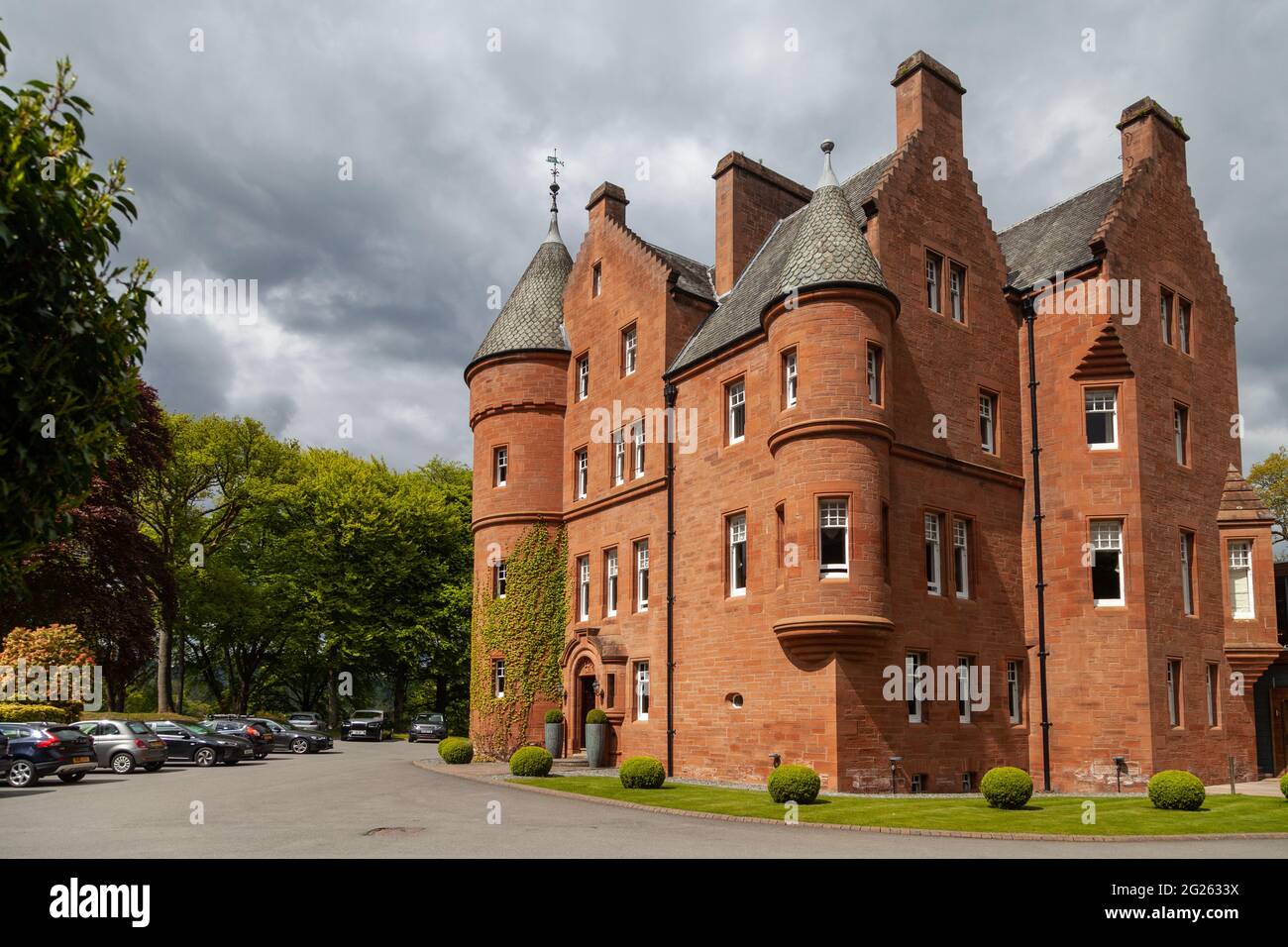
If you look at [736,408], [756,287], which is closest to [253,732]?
[736,408]

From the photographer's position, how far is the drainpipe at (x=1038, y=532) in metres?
27.7

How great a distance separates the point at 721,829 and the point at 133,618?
31.5 meters

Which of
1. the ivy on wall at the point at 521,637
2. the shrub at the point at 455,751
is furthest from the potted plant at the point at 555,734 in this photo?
the shrub at the point at 455,751

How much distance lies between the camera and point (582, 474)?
120 feet

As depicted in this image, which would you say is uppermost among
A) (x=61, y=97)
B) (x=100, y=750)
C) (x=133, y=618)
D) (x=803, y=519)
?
(x=61, y=97)

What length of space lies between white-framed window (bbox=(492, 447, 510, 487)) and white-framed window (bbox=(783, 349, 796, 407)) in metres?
13.9

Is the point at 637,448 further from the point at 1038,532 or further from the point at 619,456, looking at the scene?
the point at 1038,532

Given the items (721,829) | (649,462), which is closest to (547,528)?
(649,462)

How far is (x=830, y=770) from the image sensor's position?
2377 centimetres

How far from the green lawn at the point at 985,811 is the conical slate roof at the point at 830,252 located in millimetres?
12313

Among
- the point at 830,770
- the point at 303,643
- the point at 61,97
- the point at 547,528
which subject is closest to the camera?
the point at 61,97

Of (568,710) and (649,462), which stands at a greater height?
(649,462)

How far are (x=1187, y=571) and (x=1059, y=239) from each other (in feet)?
33.8

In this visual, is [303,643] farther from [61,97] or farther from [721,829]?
[61,97]
